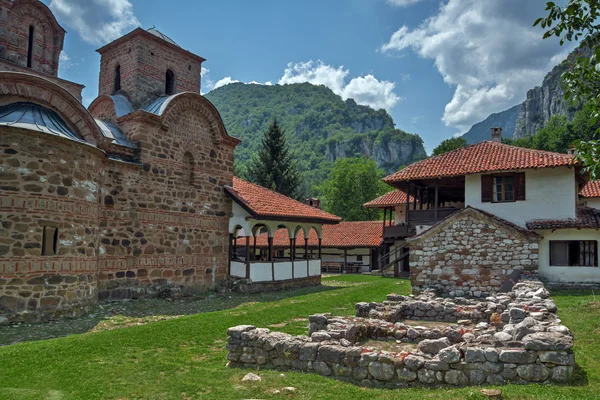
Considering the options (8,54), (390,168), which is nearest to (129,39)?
(8,54)

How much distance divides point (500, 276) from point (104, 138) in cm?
1358

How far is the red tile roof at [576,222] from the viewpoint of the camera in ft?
49.8

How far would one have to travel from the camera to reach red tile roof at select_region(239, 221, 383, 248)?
31.8 metres

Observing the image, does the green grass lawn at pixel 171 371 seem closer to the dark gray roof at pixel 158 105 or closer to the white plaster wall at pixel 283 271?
the dark gray roof at pixel 158 105

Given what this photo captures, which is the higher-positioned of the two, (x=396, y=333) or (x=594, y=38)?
(x=594, y=38)

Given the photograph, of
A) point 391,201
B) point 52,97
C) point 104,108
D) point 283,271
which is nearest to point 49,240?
point 52,97

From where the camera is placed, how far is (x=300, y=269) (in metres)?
Result: 19.5

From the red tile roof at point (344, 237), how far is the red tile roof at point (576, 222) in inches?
601

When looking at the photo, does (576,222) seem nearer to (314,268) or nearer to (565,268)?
(565,268)

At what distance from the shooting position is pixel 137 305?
493 inches

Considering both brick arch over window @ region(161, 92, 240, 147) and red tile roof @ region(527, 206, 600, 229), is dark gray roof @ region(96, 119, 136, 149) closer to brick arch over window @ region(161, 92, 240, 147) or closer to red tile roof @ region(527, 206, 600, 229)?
brick arch over window @ region(161, 92, 240, 147)

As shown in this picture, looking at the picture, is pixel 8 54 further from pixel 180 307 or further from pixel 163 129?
pixel 180 307

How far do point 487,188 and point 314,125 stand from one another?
11129cm

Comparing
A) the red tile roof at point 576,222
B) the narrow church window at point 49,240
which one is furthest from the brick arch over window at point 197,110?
the red tile roof at point 576,222
